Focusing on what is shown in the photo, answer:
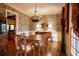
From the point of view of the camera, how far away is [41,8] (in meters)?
1.87

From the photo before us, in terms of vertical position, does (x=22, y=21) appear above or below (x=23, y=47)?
above

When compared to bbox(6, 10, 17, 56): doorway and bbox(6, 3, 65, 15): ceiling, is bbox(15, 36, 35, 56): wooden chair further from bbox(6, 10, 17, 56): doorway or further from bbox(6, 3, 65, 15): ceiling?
bbox(6, 3, 65, 15): ceiling

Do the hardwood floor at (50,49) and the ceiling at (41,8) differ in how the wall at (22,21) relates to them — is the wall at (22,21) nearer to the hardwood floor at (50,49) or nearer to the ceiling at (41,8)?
the ceiling at (41,8)

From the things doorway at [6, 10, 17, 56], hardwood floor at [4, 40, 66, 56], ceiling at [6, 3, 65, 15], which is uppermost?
ceiling at [6, 3, 65, 15]

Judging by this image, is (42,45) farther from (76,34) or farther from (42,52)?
(76,34)

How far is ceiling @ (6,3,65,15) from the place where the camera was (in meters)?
1.85

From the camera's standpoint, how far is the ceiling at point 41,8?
6.07ft

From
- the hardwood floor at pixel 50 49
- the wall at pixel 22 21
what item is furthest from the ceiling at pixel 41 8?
the hardwood floor at pixel 50 49

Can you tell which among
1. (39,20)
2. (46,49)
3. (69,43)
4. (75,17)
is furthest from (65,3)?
(46,49)

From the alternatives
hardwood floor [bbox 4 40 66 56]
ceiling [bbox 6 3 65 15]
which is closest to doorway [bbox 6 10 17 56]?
hardwood floor [bbox 4 40 66 56]

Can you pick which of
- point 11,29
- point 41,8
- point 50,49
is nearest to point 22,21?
point 11,29

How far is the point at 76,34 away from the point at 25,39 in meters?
0.67

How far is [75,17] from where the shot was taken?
1.82 metres

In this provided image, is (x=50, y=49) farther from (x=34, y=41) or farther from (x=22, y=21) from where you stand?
(x=22, y=21)
